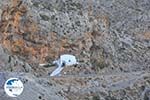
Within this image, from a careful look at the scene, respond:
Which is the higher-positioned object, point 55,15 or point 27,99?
point 55,15

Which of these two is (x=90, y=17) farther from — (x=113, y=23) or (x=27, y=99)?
(x=27, y=99)

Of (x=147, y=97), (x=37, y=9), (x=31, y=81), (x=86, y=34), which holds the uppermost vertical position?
(x=37, y=9)

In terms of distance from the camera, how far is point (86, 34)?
96.6ft

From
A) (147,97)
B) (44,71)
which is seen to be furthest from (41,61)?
(147,97)

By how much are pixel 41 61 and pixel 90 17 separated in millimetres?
5114

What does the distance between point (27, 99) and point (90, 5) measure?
11.0 metres

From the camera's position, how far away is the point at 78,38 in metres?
28.9

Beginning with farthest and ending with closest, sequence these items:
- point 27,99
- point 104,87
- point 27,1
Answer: point 27,1, point 104,87, point 27,99

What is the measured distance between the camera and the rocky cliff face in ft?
86.5

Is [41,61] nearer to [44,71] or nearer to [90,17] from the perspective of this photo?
[44,71]

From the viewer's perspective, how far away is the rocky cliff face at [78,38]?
2638cm

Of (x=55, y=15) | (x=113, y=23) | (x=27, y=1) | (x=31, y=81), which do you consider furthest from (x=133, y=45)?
(x=31, y=81)

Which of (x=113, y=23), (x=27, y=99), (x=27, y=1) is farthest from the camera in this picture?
(x=113, y=23)

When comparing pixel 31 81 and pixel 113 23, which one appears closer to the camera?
pixel 31 81
